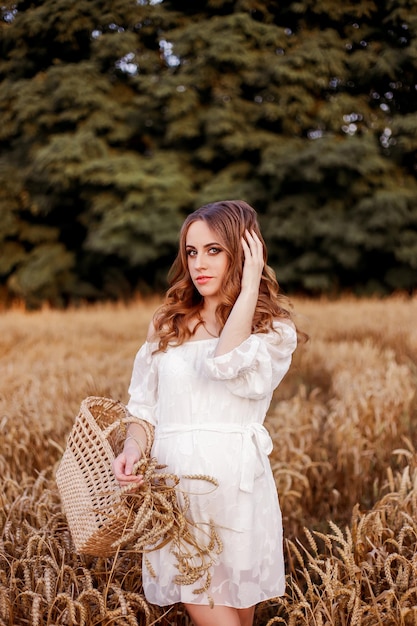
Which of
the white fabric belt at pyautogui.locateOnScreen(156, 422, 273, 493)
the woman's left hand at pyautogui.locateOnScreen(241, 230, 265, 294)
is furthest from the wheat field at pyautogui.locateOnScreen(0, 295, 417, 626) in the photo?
the woman's left hand at pyautogui.locateOnScreen(241, 230, 265, 294)

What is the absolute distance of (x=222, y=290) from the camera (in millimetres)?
2125

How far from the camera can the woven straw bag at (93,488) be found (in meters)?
1.86

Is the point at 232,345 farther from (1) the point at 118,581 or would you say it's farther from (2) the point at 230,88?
(2) the point at 230,88

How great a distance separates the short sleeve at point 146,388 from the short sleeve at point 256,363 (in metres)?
0.31

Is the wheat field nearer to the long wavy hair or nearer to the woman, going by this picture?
the woman

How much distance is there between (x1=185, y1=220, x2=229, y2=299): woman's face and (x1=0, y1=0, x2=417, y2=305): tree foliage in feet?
37.7

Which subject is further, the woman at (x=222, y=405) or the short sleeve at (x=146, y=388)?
the short sleeve at (x=146, y=388)

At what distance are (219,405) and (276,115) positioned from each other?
12.9m

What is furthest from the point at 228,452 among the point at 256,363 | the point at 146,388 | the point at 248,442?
the point at 146,388

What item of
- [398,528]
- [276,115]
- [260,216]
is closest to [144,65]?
[276,115]

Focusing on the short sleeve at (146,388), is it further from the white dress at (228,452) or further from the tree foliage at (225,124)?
the tree foliage at (225,124)

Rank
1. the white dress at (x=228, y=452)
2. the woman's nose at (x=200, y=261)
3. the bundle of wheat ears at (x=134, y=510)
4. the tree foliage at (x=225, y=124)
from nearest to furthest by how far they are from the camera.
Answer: the bundle of wheat ears at (x=134, y=510) → the white dress at (x=228, y=452) → the woman's nose at (x=200, y=261) → the tree foliage at (x=225, y=124)

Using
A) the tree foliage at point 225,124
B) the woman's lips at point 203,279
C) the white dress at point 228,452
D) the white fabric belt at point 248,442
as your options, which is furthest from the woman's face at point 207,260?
the tree foliage at point 225,124

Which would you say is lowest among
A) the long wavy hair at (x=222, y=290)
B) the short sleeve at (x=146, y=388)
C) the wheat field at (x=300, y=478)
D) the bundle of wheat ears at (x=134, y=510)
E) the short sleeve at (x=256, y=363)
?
the wheat field at (x=300, y=478)
